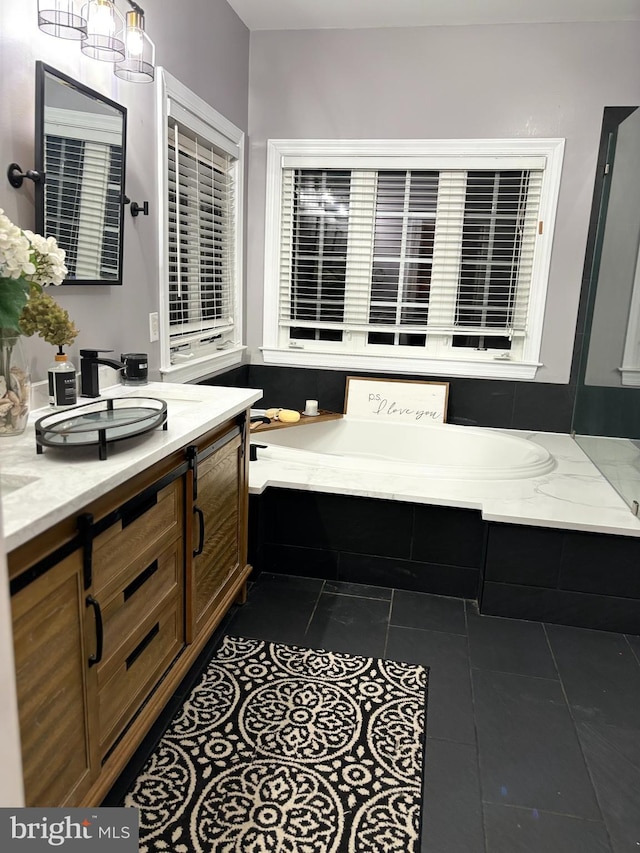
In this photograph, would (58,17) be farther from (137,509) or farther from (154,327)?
(137,509)

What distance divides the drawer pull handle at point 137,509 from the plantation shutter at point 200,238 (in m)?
1.49

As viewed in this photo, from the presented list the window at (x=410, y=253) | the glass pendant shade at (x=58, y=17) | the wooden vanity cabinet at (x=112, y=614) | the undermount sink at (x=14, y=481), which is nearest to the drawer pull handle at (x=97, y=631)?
the wooden vanity cabinet at (x=112, y=614)

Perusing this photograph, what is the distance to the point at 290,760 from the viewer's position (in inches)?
69.3

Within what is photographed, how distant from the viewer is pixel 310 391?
13.0ft

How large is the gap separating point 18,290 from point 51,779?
1.02 metres

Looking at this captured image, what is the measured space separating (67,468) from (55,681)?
1.42 feet

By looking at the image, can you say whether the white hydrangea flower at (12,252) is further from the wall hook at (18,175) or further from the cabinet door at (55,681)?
the cabinet door at (55,681)

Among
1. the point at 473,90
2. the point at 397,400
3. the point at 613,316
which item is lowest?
the point at 397,400

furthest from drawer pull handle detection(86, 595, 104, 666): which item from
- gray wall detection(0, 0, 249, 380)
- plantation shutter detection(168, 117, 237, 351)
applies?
plantation shutter detection(168, 117, 237, 351)

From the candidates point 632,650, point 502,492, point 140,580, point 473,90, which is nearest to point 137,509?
point 140,580

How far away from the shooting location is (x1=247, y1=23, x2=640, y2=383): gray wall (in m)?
3.35

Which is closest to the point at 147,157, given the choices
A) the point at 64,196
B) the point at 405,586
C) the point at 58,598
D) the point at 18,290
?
the point at 64,196

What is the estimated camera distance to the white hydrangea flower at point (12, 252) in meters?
1.32

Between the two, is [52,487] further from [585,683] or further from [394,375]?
[394,375]
